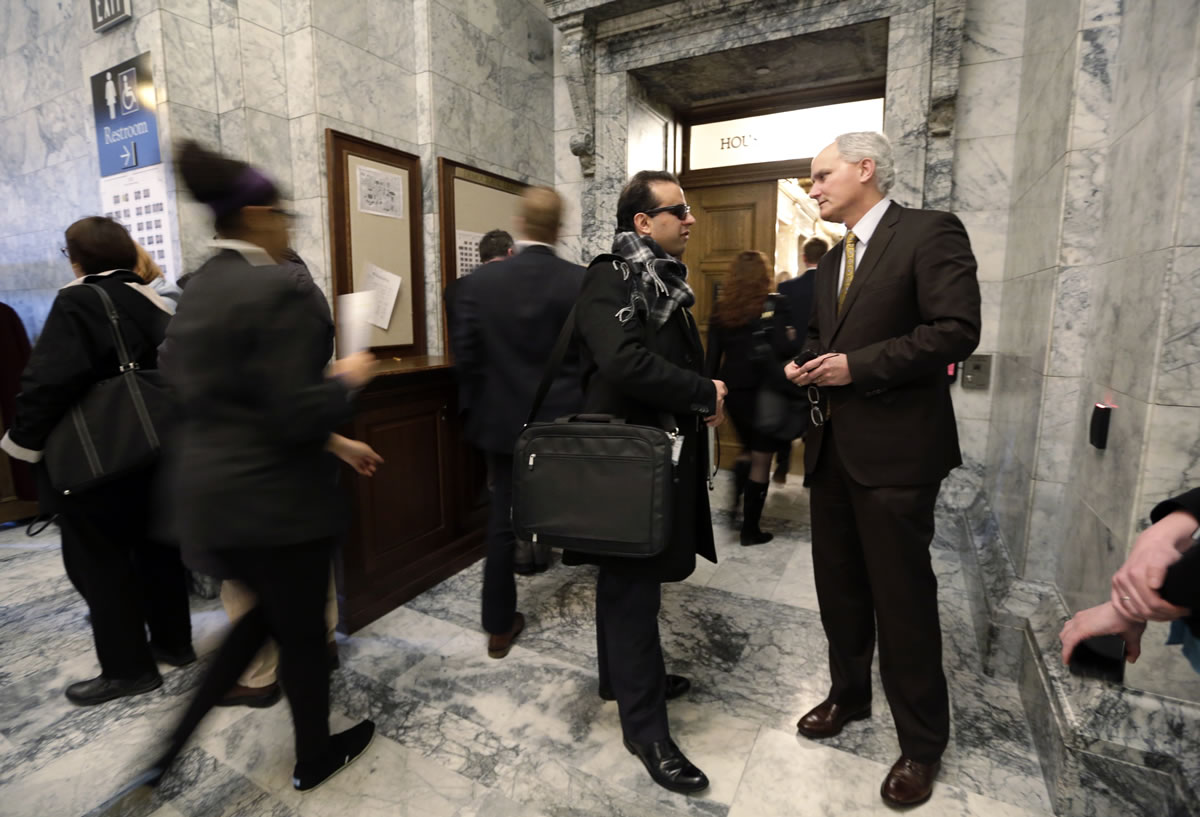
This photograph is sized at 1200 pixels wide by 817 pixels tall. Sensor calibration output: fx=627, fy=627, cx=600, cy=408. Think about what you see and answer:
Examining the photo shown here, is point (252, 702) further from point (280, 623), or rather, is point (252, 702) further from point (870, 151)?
point (870, 151)

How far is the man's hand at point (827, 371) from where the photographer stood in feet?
5.01

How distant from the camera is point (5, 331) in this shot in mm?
4004

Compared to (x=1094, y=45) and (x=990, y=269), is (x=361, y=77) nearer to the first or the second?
(x=1094, y=45)

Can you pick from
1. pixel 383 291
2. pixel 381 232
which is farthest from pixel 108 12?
pixel 383 291

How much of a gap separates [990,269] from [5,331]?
595 centimetres

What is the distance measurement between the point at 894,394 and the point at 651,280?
667mm

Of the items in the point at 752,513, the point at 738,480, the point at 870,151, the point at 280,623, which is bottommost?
the point at 752,513

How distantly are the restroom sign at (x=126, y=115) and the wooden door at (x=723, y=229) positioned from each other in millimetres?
3117

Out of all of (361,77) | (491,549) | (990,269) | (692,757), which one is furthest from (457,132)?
(692,757)

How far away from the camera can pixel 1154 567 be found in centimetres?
84

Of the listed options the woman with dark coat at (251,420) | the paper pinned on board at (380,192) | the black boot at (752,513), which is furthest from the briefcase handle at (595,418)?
the paper pinned on board at (380,192)

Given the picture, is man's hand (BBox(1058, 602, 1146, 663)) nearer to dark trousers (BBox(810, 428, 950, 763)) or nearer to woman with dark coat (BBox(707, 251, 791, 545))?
dark trousers (BBox(810, 428, 950, 763))

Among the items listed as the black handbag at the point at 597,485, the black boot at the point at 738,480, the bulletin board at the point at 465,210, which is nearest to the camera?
the black handbag at the point at 597,485

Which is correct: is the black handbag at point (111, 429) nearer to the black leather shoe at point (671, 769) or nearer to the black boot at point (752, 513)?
the black leather shoe at point (671, 769)
